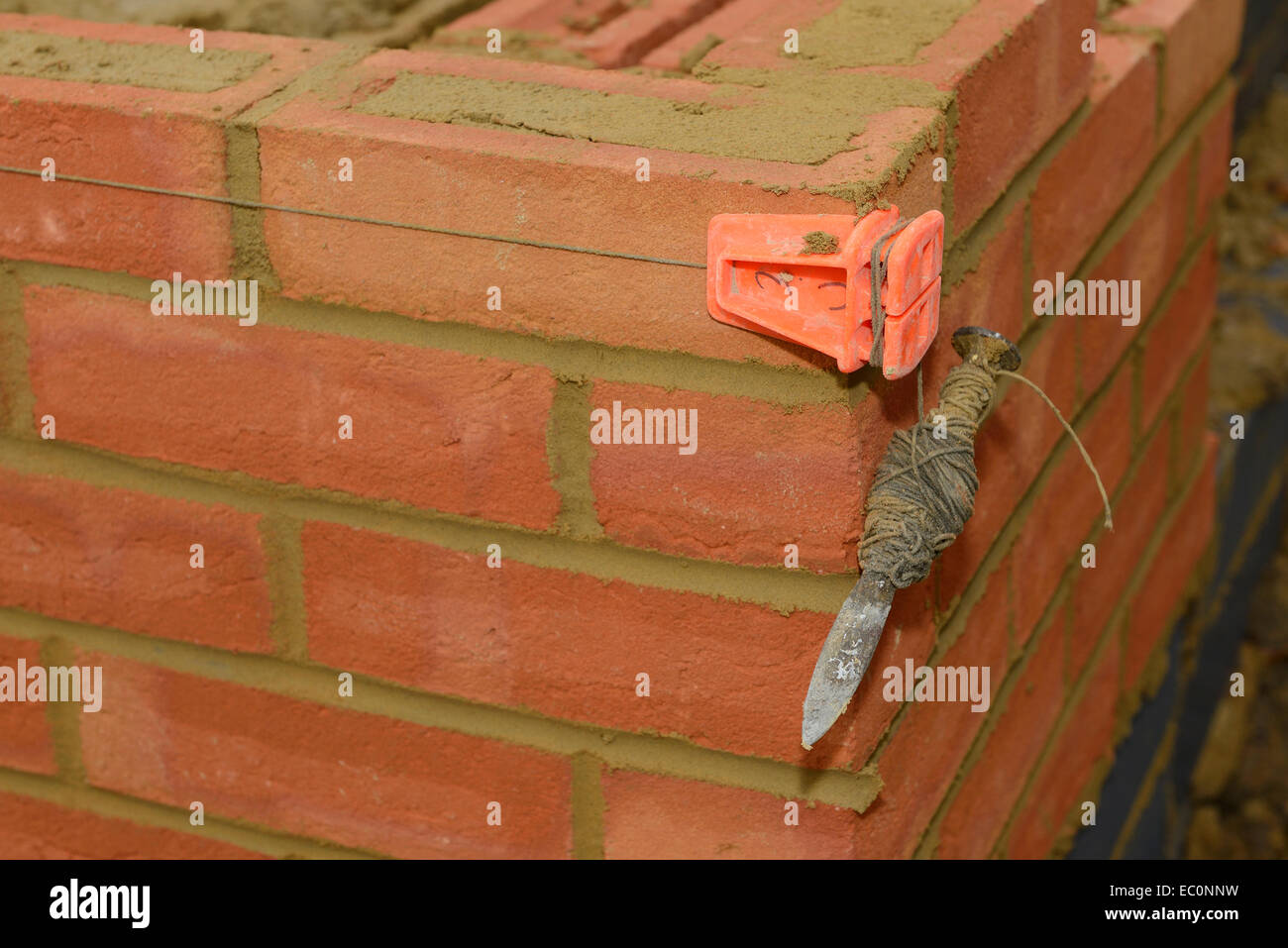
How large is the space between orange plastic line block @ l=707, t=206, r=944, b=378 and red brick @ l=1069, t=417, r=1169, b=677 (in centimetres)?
82

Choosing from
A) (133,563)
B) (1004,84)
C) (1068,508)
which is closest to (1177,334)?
(1068,508)

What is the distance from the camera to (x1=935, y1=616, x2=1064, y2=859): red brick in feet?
5.05

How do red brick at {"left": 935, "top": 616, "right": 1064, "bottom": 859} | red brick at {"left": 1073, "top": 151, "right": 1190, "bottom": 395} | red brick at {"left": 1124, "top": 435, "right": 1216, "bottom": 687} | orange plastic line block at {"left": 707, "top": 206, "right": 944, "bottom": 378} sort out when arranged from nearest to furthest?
orange plastic line block at {"left": 707, "top": 206, "right": 944, "bottom": 378}
red brick at {"left": 935, "top": 616, "right": 1064, "bottom": 859}
red brick at {"left": 1073, "top": 151, "right": 1190, "bottom": 395}
red brick at {"left": 1124, "top": 435, "right": 1216, "bottom": 687}

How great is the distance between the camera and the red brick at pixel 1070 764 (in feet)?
5.86

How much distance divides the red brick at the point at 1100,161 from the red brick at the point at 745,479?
0.42m

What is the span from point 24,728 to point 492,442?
0.58 m

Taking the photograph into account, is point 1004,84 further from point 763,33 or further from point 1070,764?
point 1070,764

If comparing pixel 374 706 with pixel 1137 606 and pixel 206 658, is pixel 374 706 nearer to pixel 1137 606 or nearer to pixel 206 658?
pixel 206 658

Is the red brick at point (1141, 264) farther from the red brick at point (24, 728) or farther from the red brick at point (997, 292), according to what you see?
the red brick at point (24, 728)

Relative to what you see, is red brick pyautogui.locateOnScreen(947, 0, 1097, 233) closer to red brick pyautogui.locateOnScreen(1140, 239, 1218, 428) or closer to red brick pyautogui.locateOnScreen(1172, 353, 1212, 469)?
red brick pyautogui.locateOnScreen(1140, 239, 1218, 428)

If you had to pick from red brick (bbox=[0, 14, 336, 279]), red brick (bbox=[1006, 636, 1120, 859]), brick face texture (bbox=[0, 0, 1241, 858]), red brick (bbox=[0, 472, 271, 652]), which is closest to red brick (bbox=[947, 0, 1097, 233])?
brick face texture (bbox=[0, 0, 1241, 858])

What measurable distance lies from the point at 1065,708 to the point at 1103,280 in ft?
1.61

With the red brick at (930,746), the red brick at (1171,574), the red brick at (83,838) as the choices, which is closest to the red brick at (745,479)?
Answer: the red brick at (930,746)

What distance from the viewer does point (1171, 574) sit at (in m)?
2.26
